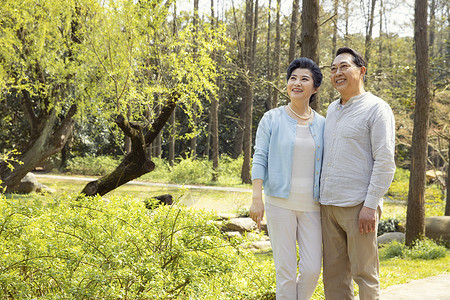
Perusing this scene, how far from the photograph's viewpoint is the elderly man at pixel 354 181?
116 inches

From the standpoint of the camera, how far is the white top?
122 inches

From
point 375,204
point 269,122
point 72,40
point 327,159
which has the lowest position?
point 375,204

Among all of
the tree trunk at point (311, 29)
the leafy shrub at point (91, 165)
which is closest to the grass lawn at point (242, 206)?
the tree trunk at point (311, 29)

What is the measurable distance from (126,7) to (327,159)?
5.69m

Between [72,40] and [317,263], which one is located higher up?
[72,40]

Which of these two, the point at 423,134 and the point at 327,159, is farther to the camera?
the point at 423,134

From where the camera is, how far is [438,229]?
9.61 meters

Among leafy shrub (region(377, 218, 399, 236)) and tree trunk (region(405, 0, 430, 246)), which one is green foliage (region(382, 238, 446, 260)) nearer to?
tree trunk (region(405, 0, 430, 246))

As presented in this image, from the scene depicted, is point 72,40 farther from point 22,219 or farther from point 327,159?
point 327,159

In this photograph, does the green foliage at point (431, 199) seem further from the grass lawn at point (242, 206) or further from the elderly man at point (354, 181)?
the elderly man at point (354, 181)

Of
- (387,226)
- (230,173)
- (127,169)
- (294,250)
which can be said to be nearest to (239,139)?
(230,173)

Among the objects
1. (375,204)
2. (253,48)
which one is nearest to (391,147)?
(375,204)

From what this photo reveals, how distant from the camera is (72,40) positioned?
9883 mm

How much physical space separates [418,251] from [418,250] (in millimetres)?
44
